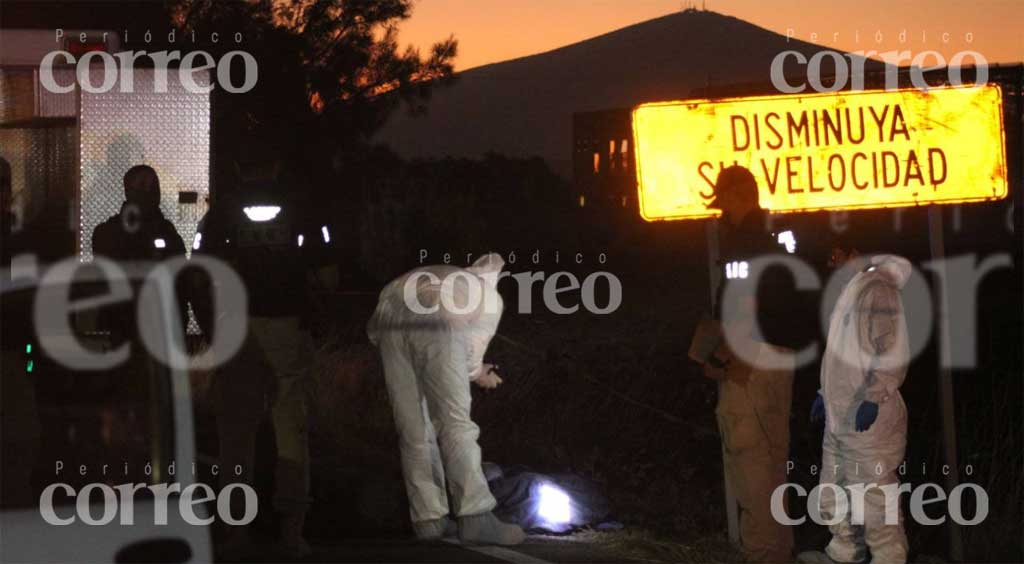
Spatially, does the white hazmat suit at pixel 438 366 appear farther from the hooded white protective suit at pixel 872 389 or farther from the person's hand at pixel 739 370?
the hooded white protective suit at pixel 872 389

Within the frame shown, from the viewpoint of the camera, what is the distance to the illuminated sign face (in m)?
8.62

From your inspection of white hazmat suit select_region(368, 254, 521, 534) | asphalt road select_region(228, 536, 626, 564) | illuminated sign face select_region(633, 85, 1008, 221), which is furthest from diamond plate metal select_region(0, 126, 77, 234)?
illuminated sign face select_region(633, 85, 1008, 221)

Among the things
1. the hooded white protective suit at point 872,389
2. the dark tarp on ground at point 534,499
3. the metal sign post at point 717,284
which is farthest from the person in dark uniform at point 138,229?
the hooded white protective suit at point 872,389

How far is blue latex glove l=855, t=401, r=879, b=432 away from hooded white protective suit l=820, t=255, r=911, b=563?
0.05 m

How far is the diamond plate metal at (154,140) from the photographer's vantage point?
1264 cm

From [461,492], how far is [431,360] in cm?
72

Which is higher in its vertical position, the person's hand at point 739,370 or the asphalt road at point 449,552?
the person's hand at point 739,370

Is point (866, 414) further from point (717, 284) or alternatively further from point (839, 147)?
point (839, 147)

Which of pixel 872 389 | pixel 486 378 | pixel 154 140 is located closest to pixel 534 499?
pixel 486 378

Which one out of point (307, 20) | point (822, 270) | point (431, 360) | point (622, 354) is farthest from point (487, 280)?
point (307, 20)

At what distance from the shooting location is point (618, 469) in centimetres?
1189

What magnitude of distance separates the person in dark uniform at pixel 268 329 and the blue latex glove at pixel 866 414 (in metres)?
2.87

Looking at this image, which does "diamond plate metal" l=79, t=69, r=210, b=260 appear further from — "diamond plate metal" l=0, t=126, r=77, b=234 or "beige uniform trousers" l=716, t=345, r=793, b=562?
"beige uniform trousers" l=716, t=345, r=793, b=562

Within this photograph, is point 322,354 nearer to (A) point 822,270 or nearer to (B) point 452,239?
(B) point 452,239
